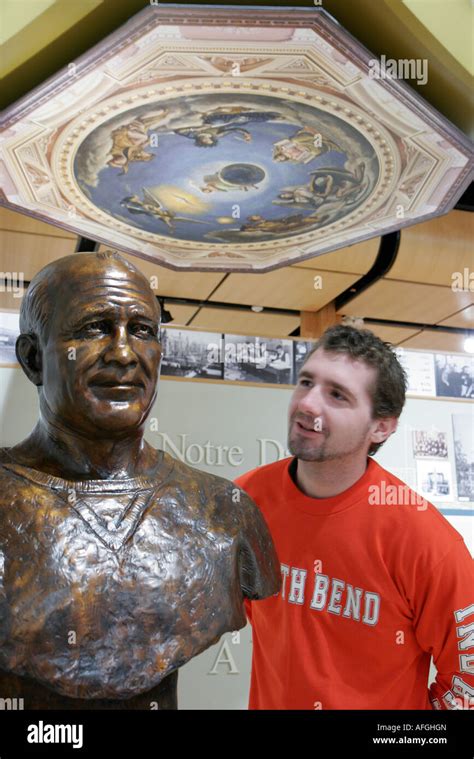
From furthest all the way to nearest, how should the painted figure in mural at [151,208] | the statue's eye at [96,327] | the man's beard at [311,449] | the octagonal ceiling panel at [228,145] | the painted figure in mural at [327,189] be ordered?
the painted figure in mural at [151,208] < the painted figure in mural at [327,189] < the octagonal ceiling panel at [228,145] < the man's beard at [311,449] < the statue's eye at [96,327]

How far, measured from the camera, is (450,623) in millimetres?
2422

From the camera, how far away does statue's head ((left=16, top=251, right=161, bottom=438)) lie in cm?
172

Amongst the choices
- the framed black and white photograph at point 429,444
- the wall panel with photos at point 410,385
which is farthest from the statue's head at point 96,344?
the framed black and white photograph at point 429,444

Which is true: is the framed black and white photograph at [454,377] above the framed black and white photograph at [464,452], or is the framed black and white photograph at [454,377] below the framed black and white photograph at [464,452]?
above

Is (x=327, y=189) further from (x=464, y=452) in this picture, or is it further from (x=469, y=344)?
(x=464, y=452)

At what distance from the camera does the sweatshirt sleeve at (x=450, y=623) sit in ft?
7.83

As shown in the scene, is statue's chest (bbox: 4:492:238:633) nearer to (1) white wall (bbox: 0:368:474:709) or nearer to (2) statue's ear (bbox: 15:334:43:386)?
(2) statue's ear (bbox: 15:334:43:386)

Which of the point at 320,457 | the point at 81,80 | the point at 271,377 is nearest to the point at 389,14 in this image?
the point at 81,80

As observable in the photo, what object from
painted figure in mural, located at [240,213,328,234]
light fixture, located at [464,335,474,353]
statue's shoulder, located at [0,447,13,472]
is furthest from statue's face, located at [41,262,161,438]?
light fixture, located at [464,335,474,353]

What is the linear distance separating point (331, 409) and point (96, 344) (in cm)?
115

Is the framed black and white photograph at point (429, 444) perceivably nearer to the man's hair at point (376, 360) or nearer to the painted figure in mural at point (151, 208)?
the man's hair at point (376, 360)

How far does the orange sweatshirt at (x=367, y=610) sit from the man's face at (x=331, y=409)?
0.70 ft

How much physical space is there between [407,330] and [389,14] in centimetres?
354

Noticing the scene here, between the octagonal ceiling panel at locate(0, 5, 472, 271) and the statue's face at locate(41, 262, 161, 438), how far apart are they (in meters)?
2.59
